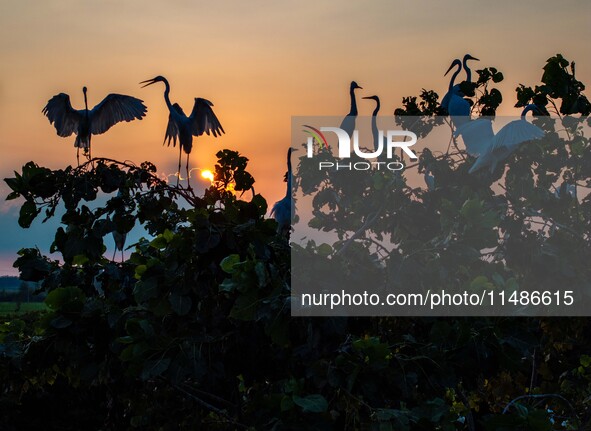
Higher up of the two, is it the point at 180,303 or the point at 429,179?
the point at 429,179

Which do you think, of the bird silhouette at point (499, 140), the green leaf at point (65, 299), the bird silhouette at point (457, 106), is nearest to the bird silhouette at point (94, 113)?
the bird silhouette at point (457, 106)

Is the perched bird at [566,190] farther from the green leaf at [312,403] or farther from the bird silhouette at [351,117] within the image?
the bird silhouette at [351,117]

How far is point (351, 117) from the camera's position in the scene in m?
13.3

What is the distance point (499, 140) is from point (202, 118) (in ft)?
27.2

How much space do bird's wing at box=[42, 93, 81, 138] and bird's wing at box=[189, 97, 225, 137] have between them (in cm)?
370

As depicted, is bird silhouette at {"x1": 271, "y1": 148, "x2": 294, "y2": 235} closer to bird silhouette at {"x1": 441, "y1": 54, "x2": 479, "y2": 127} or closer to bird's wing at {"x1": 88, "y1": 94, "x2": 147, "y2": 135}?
bird silhouette at {"x1": 441, "y1": 54, "x2": 479, "y2": 127}

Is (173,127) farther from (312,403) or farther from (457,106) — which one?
(312,403)

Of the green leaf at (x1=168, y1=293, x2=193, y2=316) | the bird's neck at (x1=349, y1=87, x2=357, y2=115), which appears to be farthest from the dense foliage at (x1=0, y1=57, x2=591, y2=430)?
the bird's neck at (x1=349, y1=87, x2=357, y2=115)

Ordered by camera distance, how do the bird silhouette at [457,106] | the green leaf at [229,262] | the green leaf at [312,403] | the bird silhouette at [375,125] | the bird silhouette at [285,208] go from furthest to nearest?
the bird silhouette at [375,125]
the bird silhouette at [285,208]
the bird silhouette at [457,106]
the green leaf at [229,262]
the green leaf at [312,403]

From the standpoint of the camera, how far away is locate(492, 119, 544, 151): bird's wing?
755cm

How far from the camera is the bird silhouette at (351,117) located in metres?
12.9

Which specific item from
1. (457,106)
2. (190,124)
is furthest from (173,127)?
(457,106)

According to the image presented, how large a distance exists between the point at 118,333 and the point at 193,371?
851 mm

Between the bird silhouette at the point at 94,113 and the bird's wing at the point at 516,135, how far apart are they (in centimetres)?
1085
